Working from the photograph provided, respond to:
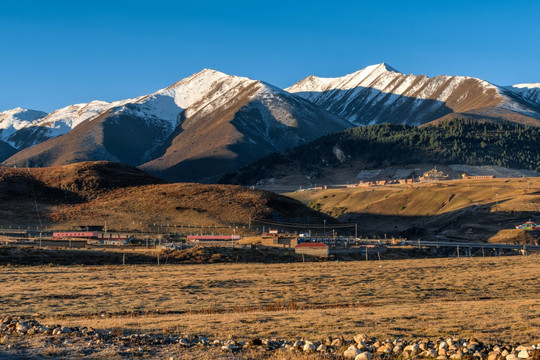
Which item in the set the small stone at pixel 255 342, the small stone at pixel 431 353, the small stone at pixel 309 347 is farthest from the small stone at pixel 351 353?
the small stone at pixel 255 342

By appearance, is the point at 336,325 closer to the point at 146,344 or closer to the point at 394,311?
the point at 394,311

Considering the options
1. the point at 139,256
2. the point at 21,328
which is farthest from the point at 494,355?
the point at 139,256

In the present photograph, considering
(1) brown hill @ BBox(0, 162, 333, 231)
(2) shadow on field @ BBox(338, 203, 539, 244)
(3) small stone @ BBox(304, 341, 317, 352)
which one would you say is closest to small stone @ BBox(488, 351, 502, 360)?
(3) small stone @ BBox(304, 341, 317, 352)

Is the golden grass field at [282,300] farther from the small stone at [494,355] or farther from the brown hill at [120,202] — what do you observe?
the brown hill at [120,202]

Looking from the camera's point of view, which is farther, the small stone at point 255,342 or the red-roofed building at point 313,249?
the red-roofed building at point 313,249

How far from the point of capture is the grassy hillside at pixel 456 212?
140 metres

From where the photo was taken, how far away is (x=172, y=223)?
396 ft

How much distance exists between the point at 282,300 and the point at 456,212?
431 feet

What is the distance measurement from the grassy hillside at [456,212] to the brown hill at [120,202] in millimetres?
29740

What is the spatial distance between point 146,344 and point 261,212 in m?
111

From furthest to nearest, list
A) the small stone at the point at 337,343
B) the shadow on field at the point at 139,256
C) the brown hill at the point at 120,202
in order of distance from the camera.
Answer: the brown hill at the point at 120,202, the shadow on field at the point at 139,256, the small stone at the point at 337,343

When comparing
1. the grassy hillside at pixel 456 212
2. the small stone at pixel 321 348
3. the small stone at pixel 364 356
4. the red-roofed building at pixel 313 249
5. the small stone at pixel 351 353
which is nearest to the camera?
the small stone at pixel 364 356

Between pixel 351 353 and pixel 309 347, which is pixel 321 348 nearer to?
pixel 309 347

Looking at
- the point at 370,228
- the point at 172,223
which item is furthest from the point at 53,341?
the point at 370,228
